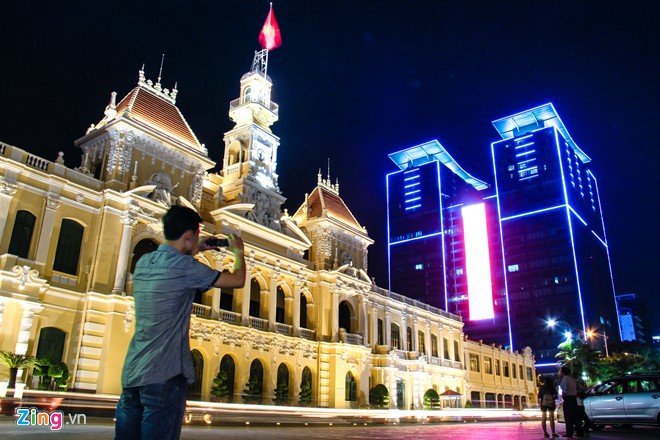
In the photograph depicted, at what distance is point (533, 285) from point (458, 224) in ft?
83.7

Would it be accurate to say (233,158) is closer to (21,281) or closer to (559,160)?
(21,281)

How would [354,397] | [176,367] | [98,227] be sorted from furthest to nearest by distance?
[354,397] → [98,227] → [176,367]

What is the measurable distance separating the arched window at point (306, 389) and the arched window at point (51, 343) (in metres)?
15.2

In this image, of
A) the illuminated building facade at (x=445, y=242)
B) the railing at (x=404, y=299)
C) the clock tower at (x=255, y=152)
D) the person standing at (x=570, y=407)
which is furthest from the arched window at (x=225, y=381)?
the illuminated building facade at (x=445, y=242)

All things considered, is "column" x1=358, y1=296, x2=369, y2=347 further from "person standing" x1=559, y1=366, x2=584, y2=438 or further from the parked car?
"person standing" x1=559, y1=366, x2=584, y2=438

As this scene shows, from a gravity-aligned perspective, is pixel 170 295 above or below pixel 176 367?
above

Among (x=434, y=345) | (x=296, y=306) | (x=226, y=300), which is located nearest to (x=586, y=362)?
(x=434, y=345)

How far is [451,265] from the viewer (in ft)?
383

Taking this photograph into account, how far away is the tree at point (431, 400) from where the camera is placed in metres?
44.3

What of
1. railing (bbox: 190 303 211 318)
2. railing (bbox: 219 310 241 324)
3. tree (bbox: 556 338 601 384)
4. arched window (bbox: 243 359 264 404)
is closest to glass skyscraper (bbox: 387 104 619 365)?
tree (bbox: 556 338 601 384)

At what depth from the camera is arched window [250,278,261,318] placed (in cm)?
3494

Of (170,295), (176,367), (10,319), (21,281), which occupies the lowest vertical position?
(176,367)

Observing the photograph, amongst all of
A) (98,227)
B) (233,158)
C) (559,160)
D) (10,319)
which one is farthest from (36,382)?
(559,160)

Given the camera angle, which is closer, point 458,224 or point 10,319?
point 10,319
